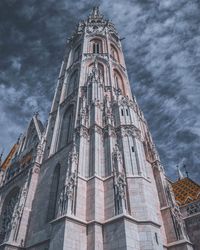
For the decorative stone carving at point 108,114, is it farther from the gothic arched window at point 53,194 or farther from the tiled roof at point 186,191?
the tiled roof at point 186,191

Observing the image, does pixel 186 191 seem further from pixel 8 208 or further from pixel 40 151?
pixel 8 208

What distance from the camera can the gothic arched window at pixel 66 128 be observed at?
2049cm

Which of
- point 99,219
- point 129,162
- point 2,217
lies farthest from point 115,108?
point 2,217

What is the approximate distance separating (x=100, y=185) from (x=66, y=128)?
9114 millimetres

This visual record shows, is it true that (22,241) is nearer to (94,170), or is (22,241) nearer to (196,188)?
(94,170)

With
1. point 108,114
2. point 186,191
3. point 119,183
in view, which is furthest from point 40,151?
point 186,191

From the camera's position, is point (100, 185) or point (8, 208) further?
point (8, 208)

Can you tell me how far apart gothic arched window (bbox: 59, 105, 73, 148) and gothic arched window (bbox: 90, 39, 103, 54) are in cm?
1128

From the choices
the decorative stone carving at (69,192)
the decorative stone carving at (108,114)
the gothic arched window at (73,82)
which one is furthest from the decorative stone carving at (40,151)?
the decorative stone carving at (108,114)

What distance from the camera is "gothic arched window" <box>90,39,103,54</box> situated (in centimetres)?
3112

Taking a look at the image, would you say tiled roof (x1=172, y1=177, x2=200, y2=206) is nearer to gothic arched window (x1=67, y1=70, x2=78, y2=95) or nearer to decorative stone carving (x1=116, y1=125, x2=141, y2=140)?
decorative stone carving (x1=116, y1=125, x2=141, y2=140)

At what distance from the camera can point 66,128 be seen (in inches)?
861

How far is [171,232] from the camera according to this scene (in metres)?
14.4

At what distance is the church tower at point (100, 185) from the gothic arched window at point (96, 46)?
7.39 m
